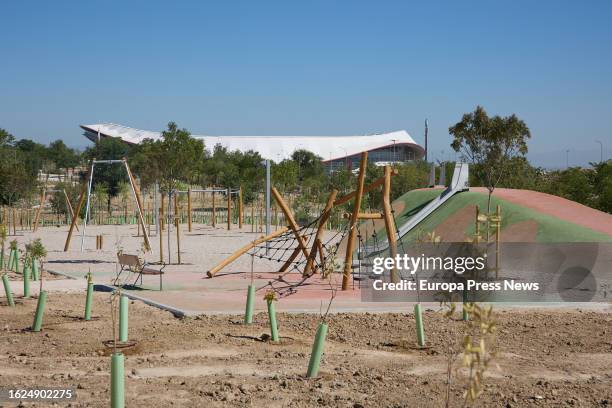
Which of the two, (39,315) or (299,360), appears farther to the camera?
(39,315)

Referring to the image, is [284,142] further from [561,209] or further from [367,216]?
[367,216]

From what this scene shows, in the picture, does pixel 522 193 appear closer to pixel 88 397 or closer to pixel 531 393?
pixel 531 393

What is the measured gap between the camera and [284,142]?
100m

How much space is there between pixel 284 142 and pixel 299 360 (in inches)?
3611

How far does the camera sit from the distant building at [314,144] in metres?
95.7

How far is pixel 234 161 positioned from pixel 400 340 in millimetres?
52833

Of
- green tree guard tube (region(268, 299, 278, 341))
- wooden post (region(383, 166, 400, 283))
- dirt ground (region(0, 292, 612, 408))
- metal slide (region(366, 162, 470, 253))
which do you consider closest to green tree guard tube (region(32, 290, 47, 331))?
dirt ground (region(0, 292, 612, 408))

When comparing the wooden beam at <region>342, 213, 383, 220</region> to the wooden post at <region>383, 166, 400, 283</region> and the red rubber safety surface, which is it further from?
the red rubber safety surface

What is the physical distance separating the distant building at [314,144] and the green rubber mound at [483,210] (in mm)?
69255

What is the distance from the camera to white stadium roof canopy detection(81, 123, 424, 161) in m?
95.8

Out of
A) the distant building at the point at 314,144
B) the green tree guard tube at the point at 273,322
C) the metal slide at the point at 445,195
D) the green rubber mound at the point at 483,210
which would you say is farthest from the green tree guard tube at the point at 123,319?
the distant building at the point at 314,144

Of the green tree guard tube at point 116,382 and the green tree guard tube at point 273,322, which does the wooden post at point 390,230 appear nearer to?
the green tree guard tube at point 273,322

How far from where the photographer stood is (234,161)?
6225 centimetres

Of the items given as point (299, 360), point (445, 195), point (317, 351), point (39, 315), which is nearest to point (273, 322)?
point (299, 360)
